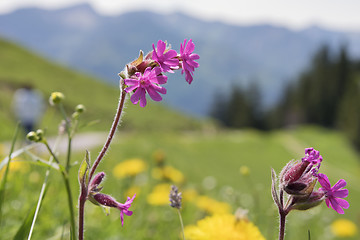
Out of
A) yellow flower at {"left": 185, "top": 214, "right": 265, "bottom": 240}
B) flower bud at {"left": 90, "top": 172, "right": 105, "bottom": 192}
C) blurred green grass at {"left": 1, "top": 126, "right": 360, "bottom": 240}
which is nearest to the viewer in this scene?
flower bud at {"left": 90, "top": 172, "right": 105, "bottom": 192}

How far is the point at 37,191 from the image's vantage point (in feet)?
8.15

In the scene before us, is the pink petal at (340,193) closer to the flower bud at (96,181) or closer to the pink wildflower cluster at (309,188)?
the pink wildflower cluster at (309,188)

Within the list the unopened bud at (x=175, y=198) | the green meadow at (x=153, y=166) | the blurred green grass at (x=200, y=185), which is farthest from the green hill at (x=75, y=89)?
the unopened bud at (x=175, y=198)

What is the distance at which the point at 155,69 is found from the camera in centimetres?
75

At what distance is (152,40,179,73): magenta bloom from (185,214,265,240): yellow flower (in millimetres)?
667

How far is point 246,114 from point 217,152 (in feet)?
115

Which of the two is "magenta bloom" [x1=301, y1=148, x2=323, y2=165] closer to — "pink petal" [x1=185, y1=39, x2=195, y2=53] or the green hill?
"pink petal" [x1=185, y1=39, x2=195, y2=53]

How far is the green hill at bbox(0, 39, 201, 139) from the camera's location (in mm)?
22750

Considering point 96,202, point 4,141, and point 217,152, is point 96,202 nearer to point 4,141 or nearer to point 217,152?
point 4,141

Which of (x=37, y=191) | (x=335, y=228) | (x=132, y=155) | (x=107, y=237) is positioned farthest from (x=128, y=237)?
(x=132, y=155)

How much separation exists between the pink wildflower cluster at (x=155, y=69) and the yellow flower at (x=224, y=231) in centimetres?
64

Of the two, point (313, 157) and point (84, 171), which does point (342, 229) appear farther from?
point (84, 171)

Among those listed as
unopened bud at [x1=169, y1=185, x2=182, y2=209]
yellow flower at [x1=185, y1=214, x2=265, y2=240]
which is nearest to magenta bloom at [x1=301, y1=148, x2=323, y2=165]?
unopened bud at [x1=169, y1=185, x2=182, y2=209]

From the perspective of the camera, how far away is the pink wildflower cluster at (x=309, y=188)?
0.74m
